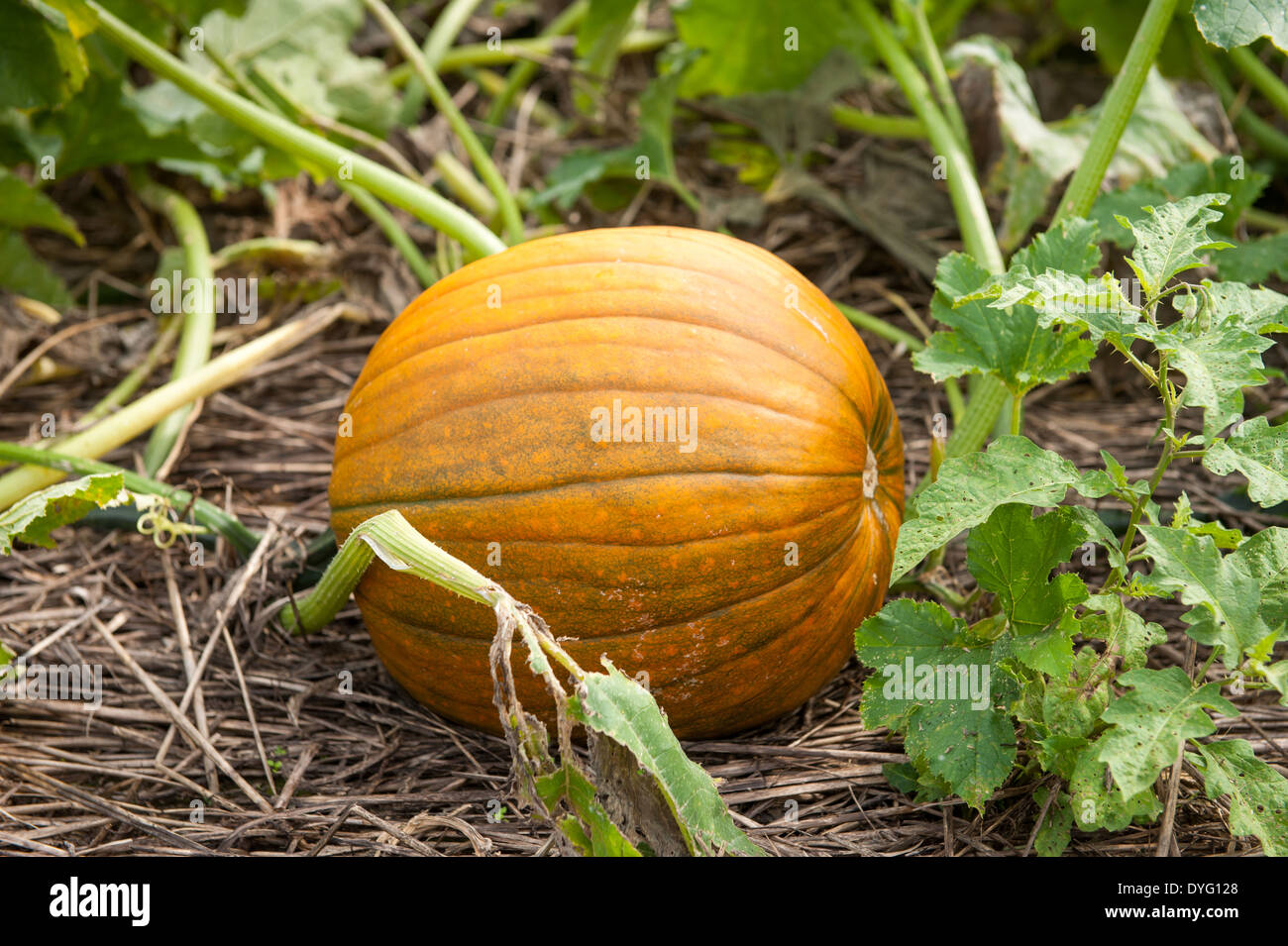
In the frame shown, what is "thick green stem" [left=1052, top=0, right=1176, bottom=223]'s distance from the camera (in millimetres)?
1965

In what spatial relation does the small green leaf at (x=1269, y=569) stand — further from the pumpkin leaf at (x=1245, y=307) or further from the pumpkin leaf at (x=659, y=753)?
the pumpkin leaf at (x=659, y=753)

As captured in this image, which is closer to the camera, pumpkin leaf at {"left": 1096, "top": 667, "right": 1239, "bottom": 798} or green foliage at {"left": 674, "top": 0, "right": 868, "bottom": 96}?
pumpkin leaf at {"left": 1096, "top": 667, "right": 1239, "bottom": 798}

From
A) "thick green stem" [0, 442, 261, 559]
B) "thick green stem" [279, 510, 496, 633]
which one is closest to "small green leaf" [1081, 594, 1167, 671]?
"thick green stem" [279, 510, 496, 633]

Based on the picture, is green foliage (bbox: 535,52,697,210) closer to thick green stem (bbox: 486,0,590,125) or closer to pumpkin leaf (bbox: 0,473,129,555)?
thick green stem (bbox: 486,0,590,125)

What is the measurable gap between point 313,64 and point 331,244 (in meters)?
0.49

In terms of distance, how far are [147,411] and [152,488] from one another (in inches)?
12.1

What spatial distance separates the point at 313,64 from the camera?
9.41 feet

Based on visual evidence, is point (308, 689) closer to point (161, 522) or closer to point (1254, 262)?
point (161, 522)

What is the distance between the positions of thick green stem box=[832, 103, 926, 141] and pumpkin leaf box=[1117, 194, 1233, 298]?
1479 mm

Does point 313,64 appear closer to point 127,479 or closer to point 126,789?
point 127,479

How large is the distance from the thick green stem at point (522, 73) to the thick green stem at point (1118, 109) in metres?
1.83

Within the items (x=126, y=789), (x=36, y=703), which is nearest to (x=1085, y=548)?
(x=126, y=789)

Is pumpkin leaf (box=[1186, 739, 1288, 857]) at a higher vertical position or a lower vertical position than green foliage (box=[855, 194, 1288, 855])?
lower

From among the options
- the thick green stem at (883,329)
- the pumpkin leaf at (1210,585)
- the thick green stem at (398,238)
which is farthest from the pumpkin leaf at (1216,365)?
the thick green stem at (398,238)
